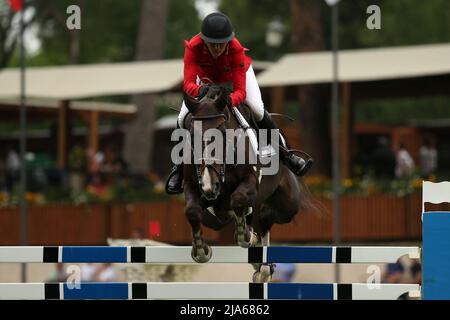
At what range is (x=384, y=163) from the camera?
21266mm

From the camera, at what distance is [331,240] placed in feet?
64.2

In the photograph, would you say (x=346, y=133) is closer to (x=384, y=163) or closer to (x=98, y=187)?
(x=384, y=163)

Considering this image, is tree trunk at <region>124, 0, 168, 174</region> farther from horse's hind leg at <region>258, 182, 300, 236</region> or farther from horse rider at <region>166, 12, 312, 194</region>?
horse rider at <region>166, 12, 312, 194</region>

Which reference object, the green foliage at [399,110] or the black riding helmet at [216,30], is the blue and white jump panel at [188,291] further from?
the green foliage at [399,110]

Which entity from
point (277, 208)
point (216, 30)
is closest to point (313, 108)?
point (277, 208)

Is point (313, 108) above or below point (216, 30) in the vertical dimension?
above

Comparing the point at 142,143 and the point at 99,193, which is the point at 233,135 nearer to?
the point at 99,193

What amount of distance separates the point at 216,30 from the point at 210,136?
0.85 m

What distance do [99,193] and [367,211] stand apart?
4.74 m

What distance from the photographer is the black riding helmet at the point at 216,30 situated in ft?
28.2

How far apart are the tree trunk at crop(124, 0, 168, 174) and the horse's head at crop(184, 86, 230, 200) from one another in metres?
16.7

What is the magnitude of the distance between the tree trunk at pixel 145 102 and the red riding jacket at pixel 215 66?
53.4 feet
